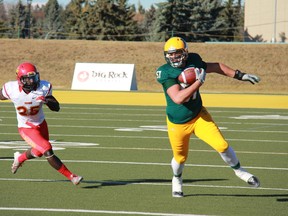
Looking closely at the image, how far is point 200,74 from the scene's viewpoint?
753cm

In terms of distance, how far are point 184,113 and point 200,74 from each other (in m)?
0.64

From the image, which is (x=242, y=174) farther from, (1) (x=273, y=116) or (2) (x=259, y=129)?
(1) (x=273, y=116)

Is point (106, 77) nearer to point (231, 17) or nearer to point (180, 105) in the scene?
point (180, 105)

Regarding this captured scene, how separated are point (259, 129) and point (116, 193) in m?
7.86

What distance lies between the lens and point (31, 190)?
855 cm

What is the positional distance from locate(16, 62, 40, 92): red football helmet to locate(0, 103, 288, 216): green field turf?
116 centimetres

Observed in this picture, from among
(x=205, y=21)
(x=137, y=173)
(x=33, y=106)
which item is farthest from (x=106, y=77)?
(x=205, y=21)

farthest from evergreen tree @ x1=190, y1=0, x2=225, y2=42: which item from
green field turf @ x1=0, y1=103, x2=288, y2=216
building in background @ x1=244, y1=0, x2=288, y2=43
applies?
green field turf @ x1=0, y1=103, x2=288, y2=216

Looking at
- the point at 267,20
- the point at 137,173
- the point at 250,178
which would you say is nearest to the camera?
the point at 250,178

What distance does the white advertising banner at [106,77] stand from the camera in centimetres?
2862

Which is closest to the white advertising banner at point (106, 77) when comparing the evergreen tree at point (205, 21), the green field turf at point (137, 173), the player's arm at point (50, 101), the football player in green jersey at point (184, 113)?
the green field turf at point (137, 173)

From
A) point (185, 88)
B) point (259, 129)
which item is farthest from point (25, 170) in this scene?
point (259, 129)

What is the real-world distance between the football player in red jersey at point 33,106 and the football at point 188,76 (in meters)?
1.51

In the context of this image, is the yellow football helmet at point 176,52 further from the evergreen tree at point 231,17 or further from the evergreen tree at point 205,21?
the evergreen tree at point 231,17
